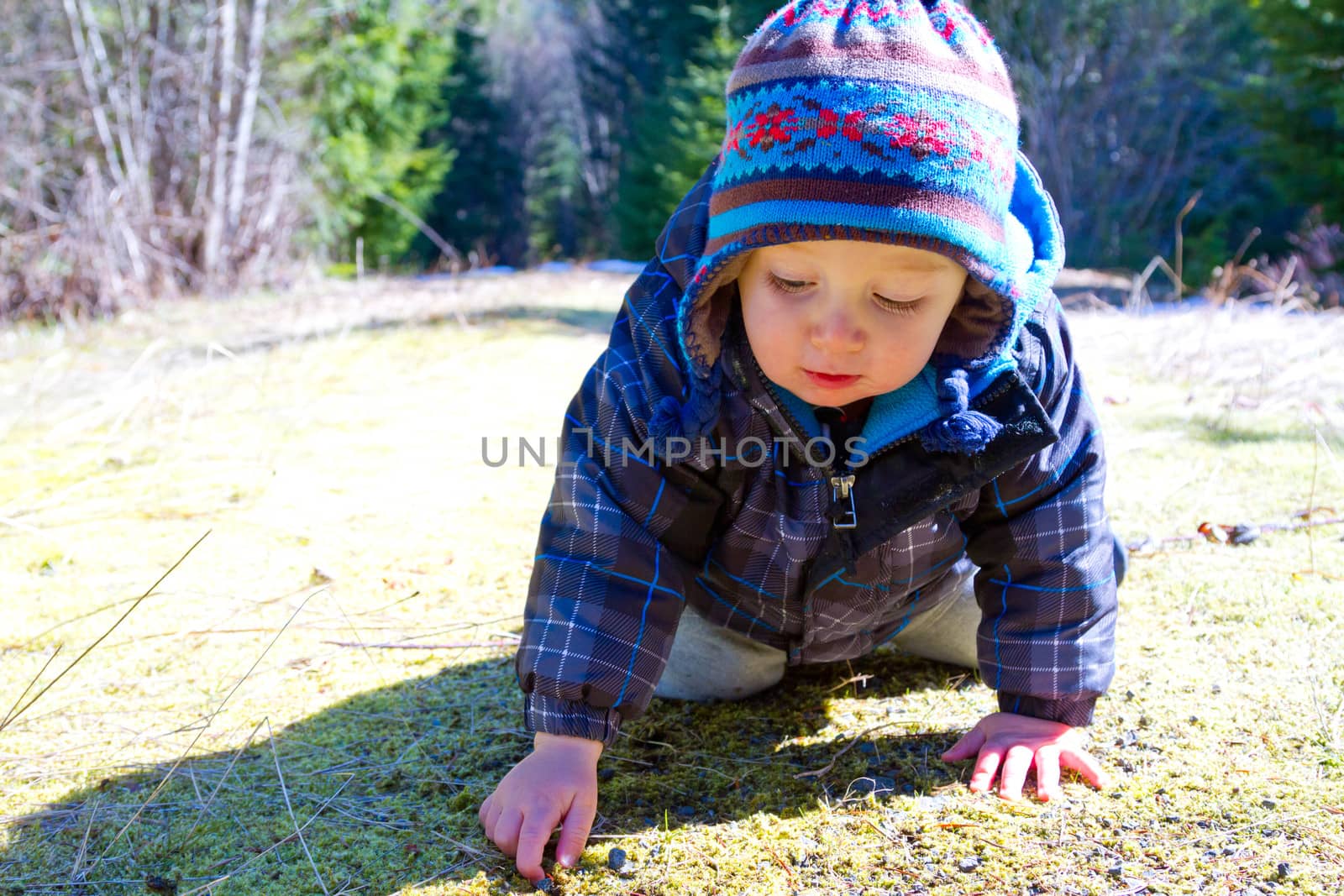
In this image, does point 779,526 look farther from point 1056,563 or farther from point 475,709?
point 475,709

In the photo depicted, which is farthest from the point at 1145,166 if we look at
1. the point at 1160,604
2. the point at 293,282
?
the point at 1160,604

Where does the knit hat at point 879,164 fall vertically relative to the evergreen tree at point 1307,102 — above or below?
below

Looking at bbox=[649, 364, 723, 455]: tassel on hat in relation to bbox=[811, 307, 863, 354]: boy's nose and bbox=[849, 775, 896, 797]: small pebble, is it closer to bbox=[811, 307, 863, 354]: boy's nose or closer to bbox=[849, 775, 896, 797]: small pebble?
bbox=[811, 307, 863, 354]: boy's nose

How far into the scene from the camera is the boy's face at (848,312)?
51.1 inches

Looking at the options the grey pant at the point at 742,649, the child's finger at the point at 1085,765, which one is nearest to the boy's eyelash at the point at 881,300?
the grey pant at the point at 742,649

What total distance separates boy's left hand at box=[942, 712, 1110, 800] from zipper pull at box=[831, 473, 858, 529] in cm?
38

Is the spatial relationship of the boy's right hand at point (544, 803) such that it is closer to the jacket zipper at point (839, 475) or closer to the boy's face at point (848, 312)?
the jacket zipper at point (839, 475)

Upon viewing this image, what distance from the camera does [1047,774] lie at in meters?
1.44

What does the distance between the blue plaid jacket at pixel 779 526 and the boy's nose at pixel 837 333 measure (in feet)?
0.59

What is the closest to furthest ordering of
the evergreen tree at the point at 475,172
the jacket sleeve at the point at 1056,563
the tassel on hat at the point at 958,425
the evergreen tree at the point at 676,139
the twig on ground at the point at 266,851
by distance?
the twig on ground at the point at 266,851
the tassel on hat at the point at 958,425
the jacket sleeve at the point at 1056,563
the evergreen tree at the point at 676,139
the evergreen tree at the point at 475,172

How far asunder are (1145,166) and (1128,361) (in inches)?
506

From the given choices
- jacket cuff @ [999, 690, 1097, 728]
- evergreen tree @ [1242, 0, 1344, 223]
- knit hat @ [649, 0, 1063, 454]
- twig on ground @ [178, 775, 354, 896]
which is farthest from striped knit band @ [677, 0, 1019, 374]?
evergreen tree @ [1242, 0, 1344, 223]

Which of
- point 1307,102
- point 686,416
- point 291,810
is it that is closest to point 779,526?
point 686,416

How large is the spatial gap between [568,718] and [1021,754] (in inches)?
25.2
